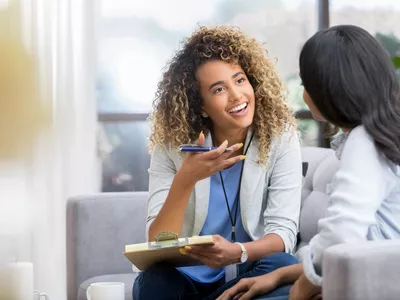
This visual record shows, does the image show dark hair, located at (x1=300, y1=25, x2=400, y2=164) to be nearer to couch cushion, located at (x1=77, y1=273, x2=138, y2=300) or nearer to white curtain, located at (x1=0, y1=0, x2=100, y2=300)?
couch cushion, located at (x1=77, y1=273, x2=138, y2=300)

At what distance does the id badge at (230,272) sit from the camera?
172 cm

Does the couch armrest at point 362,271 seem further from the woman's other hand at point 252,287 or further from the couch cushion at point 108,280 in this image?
the couch cushion at point 108,280

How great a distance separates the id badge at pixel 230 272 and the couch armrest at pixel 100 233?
81cm

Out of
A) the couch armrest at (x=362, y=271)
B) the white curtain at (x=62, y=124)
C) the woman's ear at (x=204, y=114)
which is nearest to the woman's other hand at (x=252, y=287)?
the couch armrest at (x=362, y=271)

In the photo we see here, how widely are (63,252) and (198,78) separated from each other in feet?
5.97

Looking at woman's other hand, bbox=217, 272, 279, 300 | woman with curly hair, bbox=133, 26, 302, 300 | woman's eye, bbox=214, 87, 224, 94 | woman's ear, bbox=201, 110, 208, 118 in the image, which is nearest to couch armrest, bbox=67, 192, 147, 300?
woman with curly hair, bbox=133, 26, 302, 300

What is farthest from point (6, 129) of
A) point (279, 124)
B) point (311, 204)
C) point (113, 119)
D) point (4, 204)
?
point (113, 119)

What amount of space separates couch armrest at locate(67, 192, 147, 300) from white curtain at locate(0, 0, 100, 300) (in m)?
0.80

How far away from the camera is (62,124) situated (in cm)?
347

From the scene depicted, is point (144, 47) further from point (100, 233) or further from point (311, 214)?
point (311, 214)

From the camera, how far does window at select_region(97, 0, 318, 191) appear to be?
3910mm

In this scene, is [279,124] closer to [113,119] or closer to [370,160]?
[370,160]

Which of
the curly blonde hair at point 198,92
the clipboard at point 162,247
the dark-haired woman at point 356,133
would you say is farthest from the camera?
the curly blonde hair at point 198,92

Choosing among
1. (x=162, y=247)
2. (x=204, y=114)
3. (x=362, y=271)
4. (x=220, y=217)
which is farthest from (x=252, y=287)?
(x=204, y=114)
